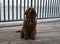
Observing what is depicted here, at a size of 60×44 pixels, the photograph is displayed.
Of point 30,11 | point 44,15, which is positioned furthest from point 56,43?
point 44,15

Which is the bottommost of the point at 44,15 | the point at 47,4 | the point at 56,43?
the point at 56,43

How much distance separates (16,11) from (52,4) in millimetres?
1599

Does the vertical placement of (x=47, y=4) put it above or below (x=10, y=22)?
above

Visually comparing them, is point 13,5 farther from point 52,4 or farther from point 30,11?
point 30,11

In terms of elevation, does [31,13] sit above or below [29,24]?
above

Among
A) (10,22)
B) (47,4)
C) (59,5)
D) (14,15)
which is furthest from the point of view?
(59,5)

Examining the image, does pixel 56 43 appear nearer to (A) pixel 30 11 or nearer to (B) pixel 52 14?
(A) pixel 30 11

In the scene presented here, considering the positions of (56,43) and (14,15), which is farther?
(14,15)

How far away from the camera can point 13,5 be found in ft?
17.6

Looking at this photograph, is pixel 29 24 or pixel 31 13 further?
pixel 29 24

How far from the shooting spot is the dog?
2.91 metres

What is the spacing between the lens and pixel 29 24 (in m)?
3.04

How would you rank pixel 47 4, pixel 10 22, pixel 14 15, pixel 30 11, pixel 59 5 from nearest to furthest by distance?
1. pixel 30 11
2. pixel 10 22
3. pixel 14 15
4. pixel 47 4
5. pixel 59 5

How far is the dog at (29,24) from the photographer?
2914 mm
